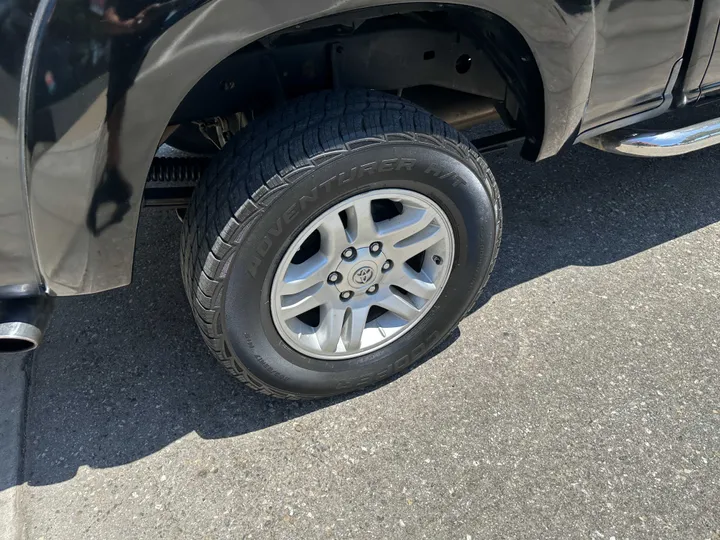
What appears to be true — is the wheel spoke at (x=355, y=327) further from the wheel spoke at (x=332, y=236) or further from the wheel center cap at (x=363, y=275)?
the wheel spoke at (x=332, y=236)

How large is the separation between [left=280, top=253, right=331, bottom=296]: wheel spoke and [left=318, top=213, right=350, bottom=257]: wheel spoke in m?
0.03

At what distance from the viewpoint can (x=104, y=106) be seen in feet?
4.45

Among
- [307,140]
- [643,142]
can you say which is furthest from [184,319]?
[643,142]

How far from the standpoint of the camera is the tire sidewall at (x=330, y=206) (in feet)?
5.56

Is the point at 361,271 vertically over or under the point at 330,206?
under

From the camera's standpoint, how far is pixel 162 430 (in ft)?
6.97

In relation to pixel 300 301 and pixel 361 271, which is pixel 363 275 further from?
pixel 300 301

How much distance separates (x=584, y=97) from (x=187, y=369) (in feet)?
5.38

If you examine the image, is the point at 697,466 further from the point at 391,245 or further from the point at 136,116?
the point at 136,116

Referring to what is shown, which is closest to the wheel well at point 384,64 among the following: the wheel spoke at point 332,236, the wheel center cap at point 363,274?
the wheel spoke at point 332,236

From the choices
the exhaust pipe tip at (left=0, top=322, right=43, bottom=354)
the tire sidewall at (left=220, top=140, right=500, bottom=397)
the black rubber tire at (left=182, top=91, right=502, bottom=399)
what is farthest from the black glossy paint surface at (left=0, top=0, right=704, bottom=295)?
the tire sidewall at (left=220, top=140, right=500, bottom=397)

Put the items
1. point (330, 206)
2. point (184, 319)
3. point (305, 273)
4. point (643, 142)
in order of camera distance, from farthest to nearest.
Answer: point (184, 319) < point (643, 142) < point (305, 273) < point (330, 206)

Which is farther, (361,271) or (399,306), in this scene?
(399,306)

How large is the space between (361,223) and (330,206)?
0.43ft
